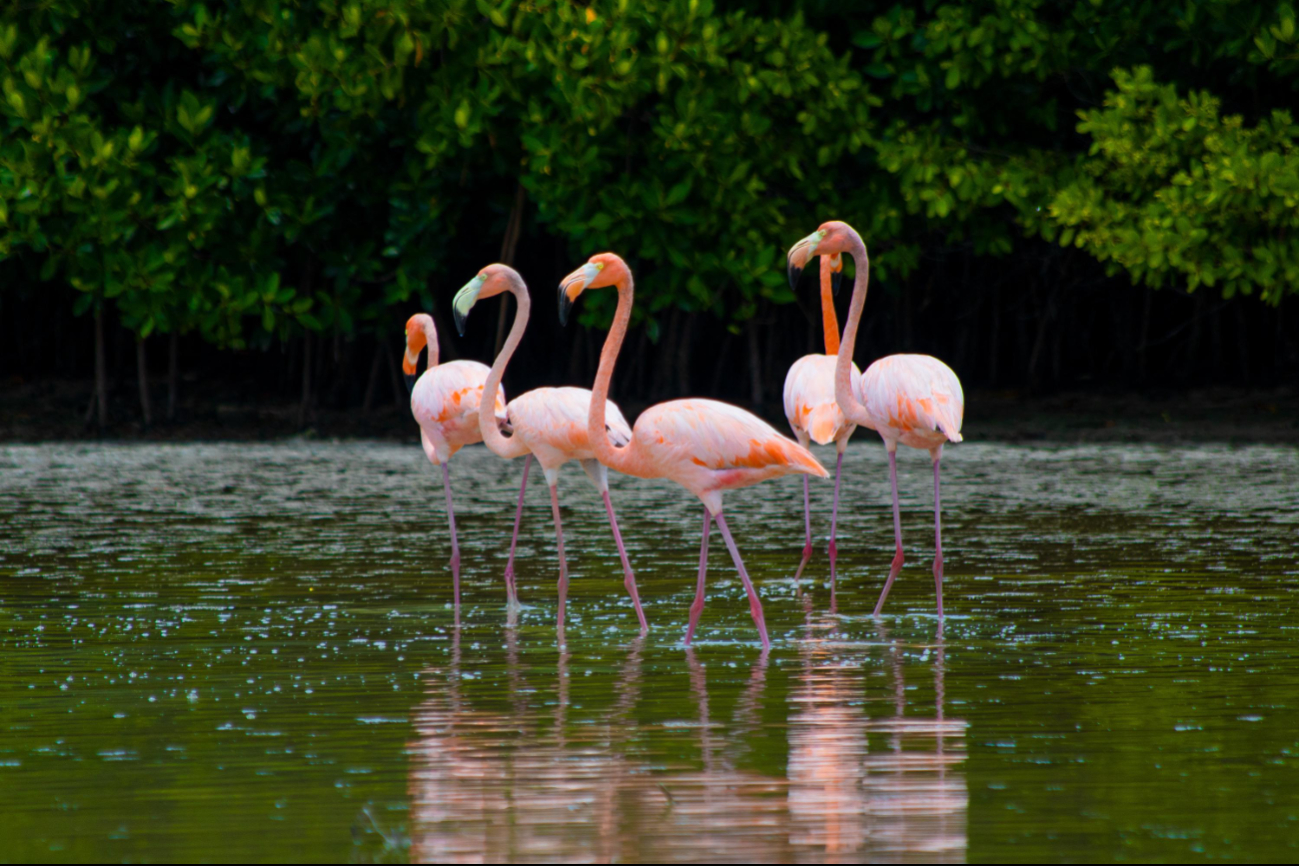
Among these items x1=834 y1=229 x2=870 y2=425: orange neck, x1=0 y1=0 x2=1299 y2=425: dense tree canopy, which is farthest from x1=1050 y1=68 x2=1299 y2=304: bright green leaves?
x1=834 y1=229 x2=870 y2=425: orange neck

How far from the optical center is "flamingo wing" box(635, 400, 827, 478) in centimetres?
683

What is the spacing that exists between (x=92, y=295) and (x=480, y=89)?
14.3 feet

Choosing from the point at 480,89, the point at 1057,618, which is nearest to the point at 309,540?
the point at 1057,618

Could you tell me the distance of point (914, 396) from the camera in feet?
26.0

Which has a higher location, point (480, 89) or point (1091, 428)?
point (480, 89)

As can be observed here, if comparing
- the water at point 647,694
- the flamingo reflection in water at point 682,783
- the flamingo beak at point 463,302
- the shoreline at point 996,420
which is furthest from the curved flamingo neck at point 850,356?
the shoreline at point 996,420

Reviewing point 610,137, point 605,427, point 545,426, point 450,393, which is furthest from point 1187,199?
point 605,427

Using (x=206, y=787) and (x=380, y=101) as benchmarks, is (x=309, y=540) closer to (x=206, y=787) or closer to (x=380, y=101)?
(x=206, y=787)

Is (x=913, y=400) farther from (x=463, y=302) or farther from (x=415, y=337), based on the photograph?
(x=415, y=337)

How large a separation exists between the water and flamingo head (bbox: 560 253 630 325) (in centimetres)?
130

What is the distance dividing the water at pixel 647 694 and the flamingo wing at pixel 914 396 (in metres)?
0.76

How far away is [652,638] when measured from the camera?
270 inches

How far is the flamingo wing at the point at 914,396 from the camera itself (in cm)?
788

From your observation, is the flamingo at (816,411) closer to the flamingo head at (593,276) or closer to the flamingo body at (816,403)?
the flamingo body at (816,403)
